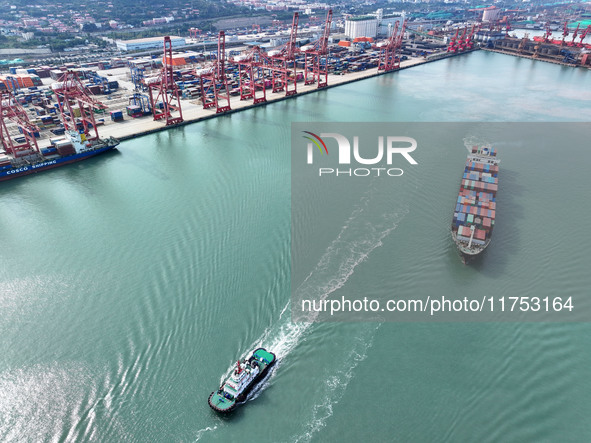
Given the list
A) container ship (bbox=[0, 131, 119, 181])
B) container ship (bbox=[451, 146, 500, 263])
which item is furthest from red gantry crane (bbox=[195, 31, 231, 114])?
container ship (bbox=[451, 146, 500, 263])

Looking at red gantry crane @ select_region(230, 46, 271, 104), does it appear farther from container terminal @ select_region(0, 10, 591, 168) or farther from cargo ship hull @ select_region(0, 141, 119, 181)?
cargo ship hull @ select_region(0, 141, 119, 181)

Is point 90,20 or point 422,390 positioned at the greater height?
point 90,20

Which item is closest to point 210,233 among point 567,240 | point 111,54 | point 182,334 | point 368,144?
point 182,334

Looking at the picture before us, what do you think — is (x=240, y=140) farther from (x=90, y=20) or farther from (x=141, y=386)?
(x=90, y=20)

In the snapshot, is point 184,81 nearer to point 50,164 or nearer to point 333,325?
point 50,164

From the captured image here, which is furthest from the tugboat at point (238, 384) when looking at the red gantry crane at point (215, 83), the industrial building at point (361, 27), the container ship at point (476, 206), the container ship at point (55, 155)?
the industrial building at point (361, 27)

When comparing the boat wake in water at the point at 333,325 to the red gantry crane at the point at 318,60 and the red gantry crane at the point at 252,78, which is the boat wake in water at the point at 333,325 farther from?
the red gantry crane at the point at 318,60
